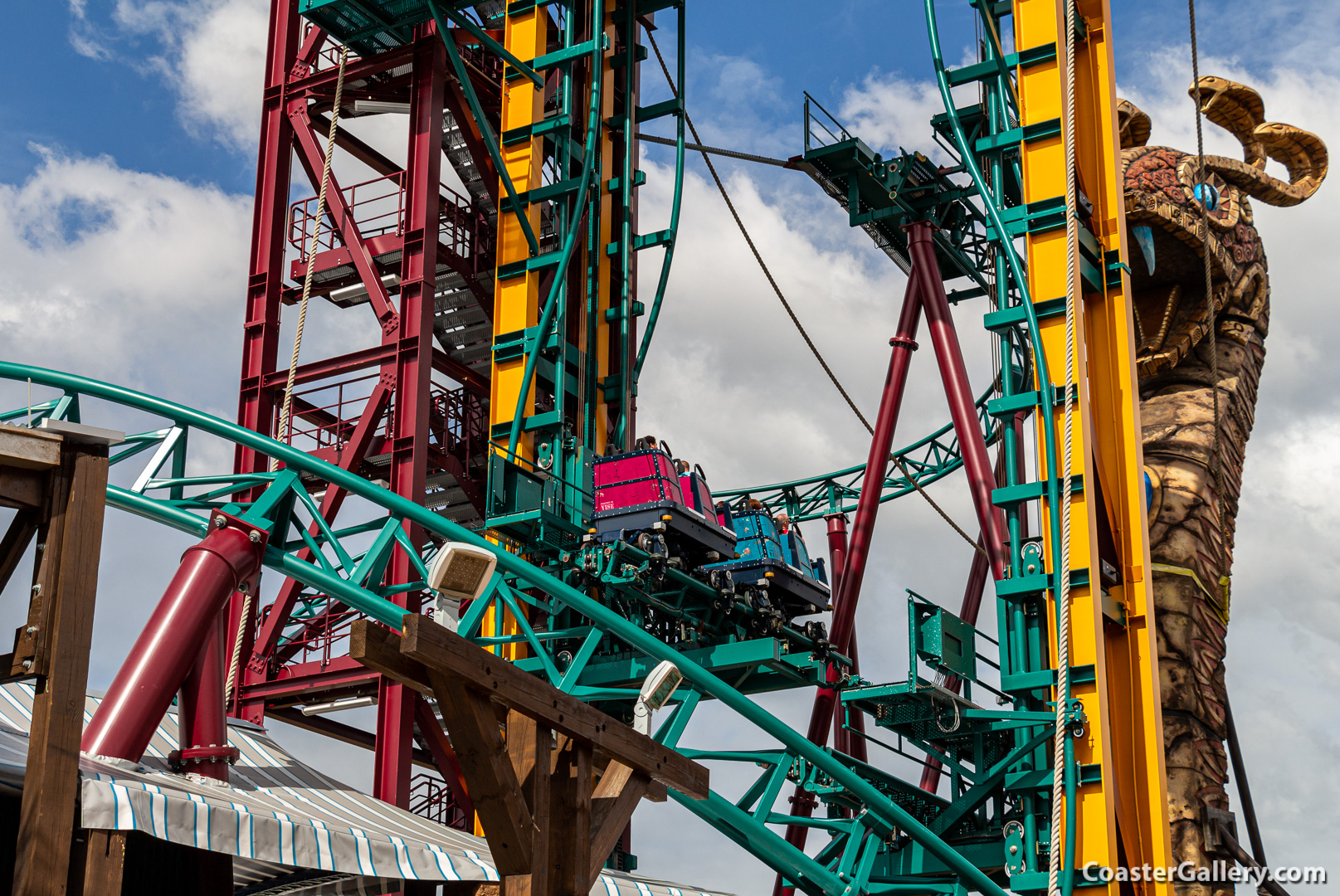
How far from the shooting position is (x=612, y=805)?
31.2 feet

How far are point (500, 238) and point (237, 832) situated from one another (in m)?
14.2

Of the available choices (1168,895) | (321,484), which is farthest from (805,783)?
(321,484)

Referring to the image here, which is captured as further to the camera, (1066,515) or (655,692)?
(1066,515)

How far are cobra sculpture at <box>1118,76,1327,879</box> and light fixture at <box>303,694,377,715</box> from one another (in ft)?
36.9

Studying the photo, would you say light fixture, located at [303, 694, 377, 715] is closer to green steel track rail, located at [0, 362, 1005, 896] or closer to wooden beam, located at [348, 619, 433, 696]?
green steel track rail, located at [0, 362, 1005, 896]

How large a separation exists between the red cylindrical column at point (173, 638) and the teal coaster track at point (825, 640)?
4.95 ft

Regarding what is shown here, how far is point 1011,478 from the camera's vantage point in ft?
64.9

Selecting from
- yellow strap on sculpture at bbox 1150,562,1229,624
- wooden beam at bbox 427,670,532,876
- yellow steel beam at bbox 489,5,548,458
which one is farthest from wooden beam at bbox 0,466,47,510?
yellow strap on sculpture at bbox 1150,562,1229,624

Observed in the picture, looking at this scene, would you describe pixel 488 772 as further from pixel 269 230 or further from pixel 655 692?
pixel 269 230

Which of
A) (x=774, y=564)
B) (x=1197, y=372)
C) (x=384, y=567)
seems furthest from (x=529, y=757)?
(x=1197, y=372)

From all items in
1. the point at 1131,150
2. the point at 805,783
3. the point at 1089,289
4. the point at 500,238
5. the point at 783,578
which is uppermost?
the point at 1131,150

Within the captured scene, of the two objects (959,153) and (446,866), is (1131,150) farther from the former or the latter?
(446,866)

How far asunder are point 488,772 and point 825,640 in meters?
13.7

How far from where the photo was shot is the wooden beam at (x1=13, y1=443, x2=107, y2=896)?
770 cm
